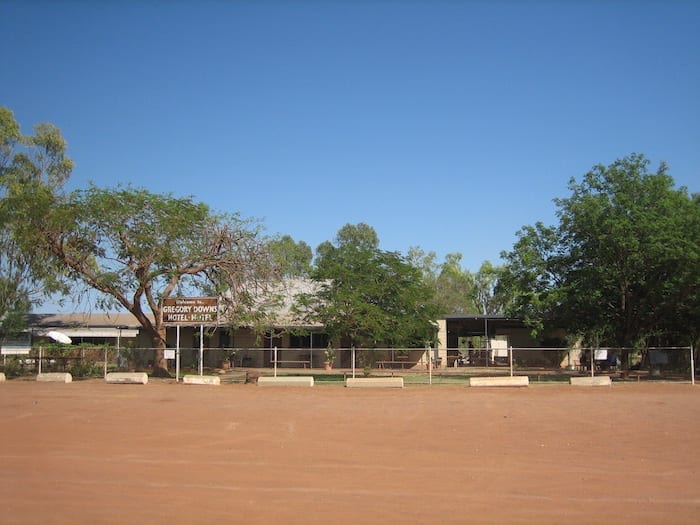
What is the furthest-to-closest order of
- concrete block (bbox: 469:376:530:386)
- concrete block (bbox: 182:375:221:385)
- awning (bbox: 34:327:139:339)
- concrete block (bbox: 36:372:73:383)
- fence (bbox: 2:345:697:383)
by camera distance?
awning (bbox: 34:327:139:339) → fence (bbox: 2:345:697:383) → concrete block (bbox: 36:372:73:383) → concrete block (bbox: 182:375:221:385) → concrete block (bbox: 469:376:530:386)

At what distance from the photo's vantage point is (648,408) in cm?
1884

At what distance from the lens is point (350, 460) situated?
38.8 ft

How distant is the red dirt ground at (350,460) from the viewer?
847 cm

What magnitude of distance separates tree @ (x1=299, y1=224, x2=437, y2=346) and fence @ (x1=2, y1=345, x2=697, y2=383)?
3.46 feet

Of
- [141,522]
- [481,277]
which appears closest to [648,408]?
[141,522]

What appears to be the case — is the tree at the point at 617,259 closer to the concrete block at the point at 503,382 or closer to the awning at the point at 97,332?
the concrete block at the point at 503,382

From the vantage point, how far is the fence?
29.0 meters

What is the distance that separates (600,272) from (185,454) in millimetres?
22650

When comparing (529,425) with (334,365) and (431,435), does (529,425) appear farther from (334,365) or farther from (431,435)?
(334,365)

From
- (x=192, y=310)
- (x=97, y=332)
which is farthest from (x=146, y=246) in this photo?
(x=97, y=332)

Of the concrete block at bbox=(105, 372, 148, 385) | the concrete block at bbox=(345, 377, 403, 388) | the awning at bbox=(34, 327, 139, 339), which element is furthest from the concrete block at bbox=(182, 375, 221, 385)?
the awning at bbox=(34, 327, 139, 339)

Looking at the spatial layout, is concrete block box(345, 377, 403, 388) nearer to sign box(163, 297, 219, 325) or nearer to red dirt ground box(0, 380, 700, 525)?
red dirt ground box(0, 380, 700, 525)

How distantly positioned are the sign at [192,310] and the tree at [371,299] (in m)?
4.19

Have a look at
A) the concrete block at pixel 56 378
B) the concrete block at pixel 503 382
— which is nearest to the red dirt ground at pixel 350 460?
the concrete block at pixel 503 382
